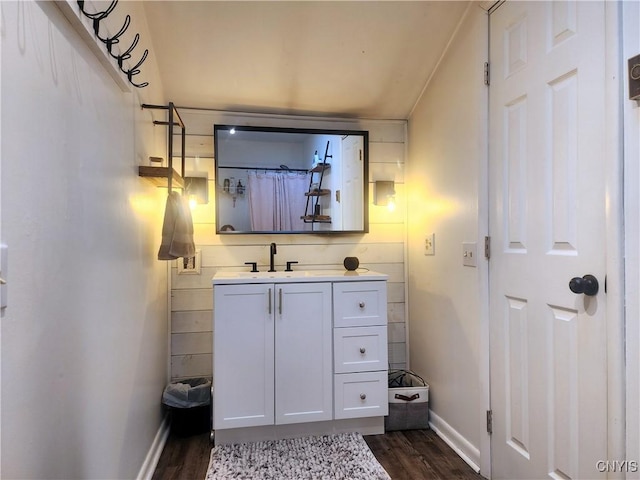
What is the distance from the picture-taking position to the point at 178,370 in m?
2.29

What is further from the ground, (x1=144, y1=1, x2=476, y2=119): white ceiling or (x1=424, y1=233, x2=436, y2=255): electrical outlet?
(x1=144, y1=1, x2=476, y2=119): white ceiling

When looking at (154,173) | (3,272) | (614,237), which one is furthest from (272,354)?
(614,237)

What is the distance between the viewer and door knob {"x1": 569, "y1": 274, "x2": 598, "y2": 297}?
3.67 feet

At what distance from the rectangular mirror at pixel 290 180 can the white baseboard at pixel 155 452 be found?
1.22 meters

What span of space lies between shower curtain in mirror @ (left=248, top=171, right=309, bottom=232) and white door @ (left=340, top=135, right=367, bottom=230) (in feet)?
0.93

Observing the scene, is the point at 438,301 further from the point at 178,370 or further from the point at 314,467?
the point at 178,370

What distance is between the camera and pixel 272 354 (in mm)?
1934

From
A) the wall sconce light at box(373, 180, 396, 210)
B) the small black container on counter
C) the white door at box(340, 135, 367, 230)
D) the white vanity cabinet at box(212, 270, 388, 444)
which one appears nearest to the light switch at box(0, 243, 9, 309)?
the white vanity cabinet at box(212, 270, 388, 444)

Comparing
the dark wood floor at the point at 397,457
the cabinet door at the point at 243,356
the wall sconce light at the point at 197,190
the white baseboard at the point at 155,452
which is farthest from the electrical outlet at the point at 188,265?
the dark wood floor at the point at 397,457

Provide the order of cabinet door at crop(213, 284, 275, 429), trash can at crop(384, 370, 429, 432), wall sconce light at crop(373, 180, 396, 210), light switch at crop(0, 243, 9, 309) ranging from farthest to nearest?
wall sconce light at crop(373, 180, 396, 210) → trash can at crop(384, 370, 429, 432) → cabinet door at crop(213, 284, 275, 429) → light switch at crop(0, 243, 9, 309)

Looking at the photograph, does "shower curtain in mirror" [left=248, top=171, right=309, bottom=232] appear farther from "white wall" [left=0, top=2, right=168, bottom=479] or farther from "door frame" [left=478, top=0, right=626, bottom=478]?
"door frame" [left=478, top=0, right=626, bottom=478]

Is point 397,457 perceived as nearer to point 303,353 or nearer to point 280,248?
point 303,353

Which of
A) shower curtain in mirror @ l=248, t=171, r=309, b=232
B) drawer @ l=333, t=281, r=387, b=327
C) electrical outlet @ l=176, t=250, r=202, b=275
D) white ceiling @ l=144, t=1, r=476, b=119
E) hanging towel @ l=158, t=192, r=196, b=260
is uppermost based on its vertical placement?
white ceiling @ l=144, t=1, r=476, b=119

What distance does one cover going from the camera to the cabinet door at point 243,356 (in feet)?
6.16
